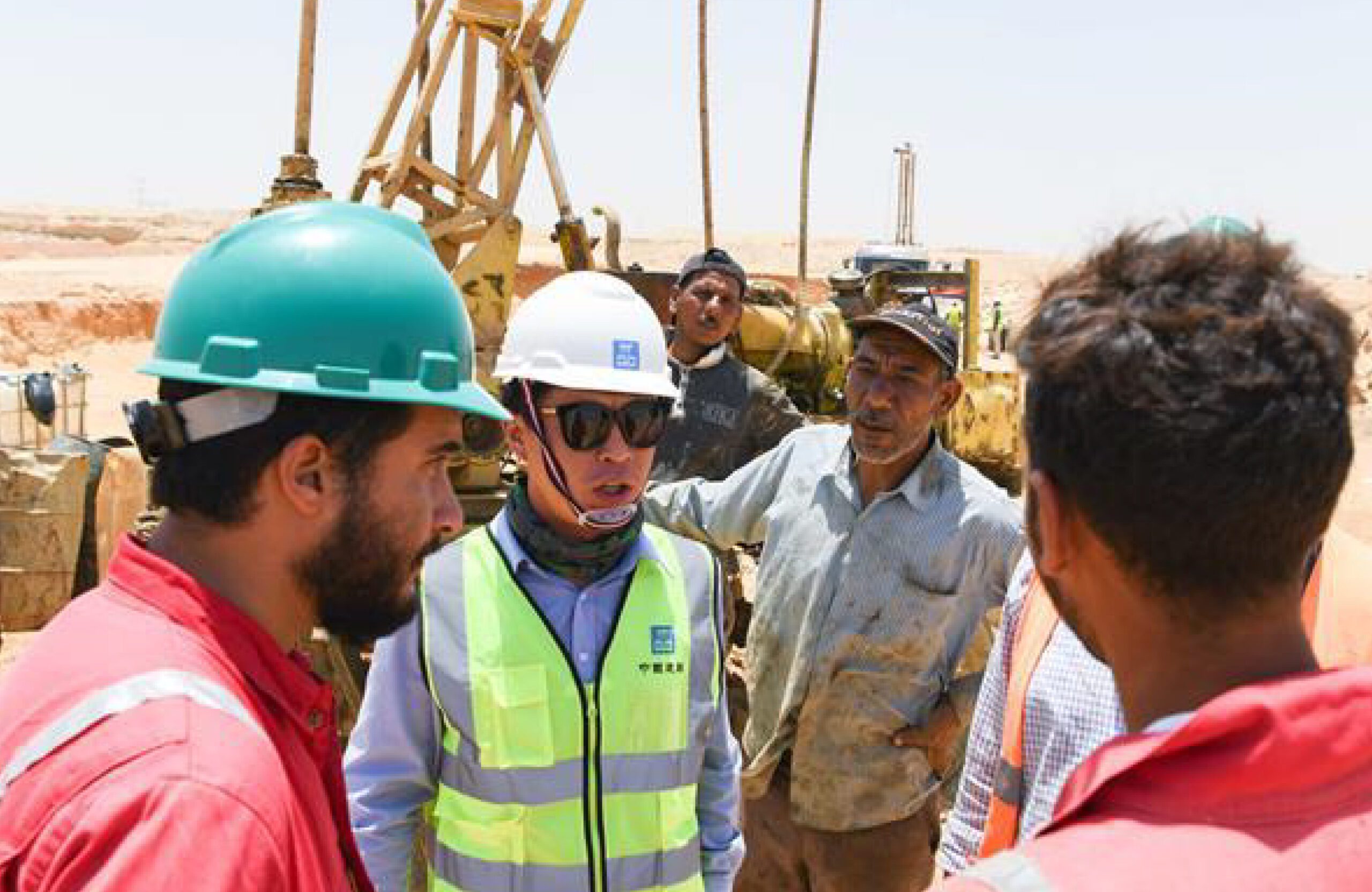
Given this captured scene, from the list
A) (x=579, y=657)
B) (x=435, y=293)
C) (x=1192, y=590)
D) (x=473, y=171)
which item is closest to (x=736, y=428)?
(x=473, y=171)

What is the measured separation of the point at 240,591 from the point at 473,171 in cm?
552

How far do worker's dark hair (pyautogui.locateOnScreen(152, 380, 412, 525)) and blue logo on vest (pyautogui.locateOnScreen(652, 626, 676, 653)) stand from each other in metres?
0.97

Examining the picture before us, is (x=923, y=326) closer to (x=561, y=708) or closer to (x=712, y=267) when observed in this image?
(x=561, y=708)

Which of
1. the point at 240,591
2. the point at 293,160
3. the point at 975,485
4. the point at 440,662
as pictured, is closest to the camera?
the point at 240,591

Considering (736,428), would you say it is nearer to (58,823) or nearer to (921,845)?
(921,845)

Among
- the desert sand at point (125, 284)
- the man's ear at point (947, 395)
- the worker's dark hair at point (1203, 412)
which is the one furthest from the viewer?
the desert sand at point (125, 284)

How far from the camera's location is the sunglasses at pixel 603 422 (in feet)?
8.84

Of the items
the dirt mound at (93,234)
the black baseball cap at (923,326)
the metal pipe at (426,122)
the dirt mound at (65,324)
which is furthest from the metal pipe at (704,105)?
the dirt mound at (93,234)

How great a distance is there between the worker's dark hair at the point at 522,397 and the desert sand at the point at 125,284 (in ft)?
3.53

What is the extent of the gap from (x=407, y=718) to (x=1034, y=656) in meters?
1.16

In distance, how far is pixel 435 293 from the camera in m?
1.69

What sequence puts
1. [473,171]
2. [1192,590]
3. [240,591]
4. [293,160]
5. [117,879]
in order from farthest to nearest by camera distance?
Answer: [473,171] < [293,160] < [240,591] < [1192,590] < [117,879]

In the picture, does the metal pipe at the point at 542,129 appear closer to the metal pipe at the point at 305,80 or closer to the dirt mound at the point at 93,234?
the metal pipe at the point at 305,80

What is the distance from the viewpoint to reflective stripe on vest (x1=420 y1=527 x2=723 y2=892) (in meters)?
2.29
